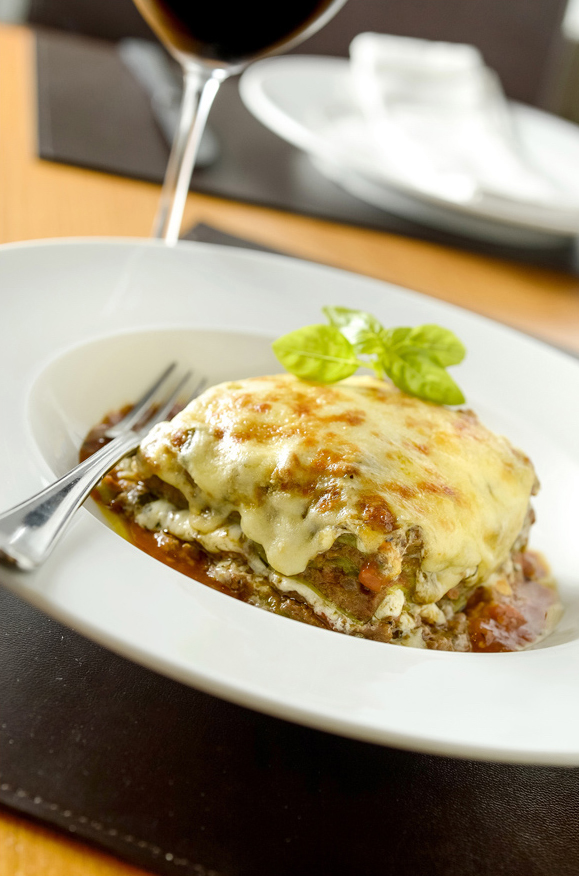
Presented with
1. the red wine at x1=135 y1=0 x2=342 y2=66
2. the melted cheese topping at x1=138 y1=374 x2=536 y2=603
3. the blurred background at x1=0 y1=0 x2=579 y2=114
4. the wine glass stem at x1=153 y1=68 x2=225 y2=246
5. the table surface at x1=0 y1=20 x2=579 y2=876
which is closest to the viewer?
the melted cheese topping at x1=138 y1=374 x2=536 y2=603

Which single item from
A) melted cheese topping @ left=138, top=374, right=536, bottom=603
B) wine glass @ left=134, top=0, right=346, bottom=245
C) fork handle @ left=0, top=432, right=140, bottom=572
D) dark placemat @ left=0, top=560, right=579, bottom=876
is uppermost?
wine glass @ left=134, top=0, right=346, bottom=245

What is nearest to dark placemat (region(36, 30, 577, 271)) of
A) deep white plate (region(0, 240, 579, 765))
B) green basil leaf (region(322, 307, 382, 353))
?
deep white plate (region(0, 240, 579, 765))

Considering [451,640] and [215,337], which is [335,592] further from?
[215,337]

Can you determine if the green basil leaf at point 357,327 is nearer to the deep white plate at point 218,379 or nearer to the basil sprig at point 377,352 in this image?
the basil sprig at point 377,352

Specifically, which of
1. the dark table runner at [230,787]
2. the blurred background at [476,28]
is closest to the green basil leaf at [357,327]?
the dark table runner at [230,787]

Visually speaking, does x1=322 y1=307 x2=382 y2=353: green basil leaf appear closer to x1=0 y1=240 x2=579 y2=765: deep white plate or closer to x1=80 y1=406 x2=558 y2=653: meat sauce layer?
x1=0 y1=240 x2=579 y2=765: deep white plate

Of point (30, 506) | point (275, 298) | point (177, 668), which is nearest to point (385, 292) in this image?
point (275, 298)
